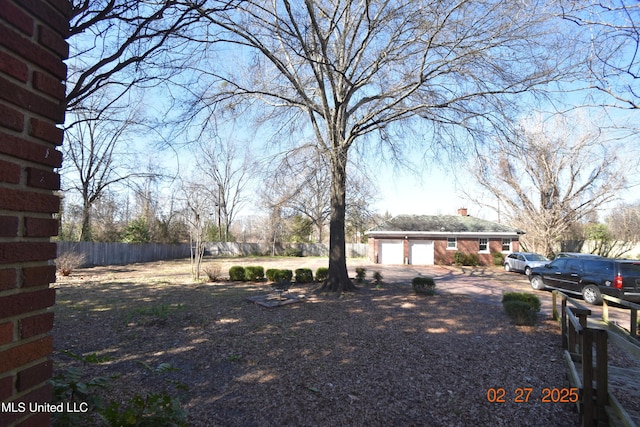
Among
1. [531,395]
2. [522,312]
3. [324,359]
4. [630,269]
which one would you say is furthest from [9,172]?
[630,269]

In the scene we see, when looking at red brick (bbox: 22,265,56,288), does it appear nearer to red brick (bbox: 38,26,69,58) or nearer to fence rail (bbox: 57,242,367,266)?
red brick (bbox: 38,26,69,58)

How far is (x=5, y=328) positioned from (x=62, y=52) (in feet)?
3.82

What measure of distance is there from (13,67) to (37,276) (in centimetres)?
81

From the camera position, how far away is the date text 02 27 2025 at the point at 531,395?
412cm

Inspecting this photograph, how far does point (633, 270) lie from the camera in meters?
10.5

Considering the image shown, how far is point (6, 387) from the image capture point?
1.16 meters

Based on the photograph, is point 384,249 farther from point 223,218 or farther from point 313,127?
point 223,218

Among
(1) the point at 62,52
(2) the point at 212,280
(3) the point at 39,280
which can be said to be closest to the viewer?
(3) the point at 39,280

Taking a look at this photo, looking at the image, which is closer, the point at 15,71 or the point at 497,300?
the point at 15,71

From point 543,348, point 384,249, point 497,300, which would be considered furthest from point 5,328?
point 384,249

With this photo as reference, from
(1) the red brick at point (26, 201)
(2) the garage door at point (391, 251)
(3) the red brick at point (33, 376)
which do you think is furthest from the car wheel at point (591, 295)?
(2) the garage door at point (391, 251)

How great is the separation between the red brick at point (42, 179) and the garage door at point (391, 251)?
26202mm

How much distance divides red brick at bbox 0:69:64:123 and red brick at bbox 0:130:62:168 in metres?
0.12

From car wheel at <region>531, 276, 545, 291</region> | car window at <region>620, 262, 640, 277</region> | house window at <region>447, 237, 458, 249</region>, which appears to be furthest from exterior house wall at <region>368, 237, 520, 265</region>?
car window at <region>620, 262, 640, 277</region>
